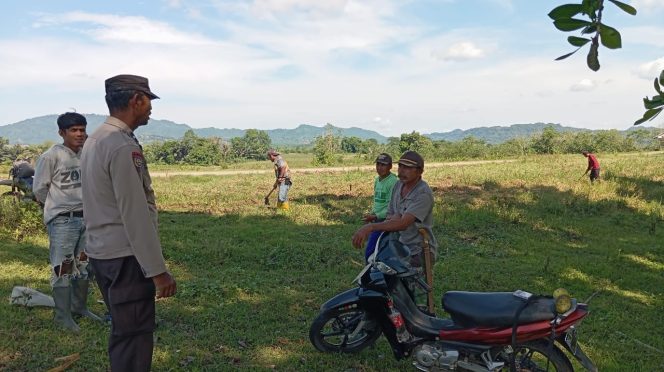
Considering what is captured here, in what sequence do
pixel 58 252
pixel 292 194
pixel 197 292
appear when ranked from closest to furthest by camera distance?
pixel 58 252 → pixel 197 292 → pixel 292 194

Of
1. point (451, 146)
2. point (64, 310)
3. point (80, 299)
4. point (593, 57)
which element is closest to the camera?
point (593, 57)

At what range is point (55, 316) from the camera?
14.4 feet

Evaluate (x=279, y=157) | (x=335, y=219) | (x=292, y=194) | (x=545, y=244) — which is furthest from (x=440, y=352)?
(x=292, y=194)

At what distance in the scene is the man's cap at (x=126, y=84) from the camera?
2482 millimetres

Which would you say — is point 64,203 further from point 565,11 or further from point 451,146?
point 451,146

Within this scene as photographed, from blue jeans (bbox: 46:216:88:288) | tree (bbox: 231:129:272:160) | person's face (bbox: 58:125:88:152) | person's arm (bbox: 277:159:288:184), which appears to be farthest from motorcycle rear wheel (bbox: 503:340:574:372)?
tree (bbox: 231:129:272:160)

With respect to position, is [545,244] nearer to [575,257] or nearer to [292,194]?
[575,257]

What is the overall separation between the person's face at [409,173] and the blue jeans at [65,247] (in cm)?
273

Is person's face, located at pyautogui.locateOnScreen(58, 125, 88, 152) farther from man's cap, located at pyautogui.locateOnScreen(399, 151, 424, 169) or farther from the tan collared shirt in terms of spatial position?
man's cap, located at pyautogui.locateOnScreen(399, 151, 424, 169)

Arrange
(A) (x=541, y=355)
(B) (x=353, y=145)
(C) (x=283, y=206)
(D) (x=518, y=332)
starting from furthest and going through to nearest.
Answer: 1. (B) (x=353, y=145)
2. (C) (x=283, y=206)
3. (A) (x=541, y=355)
4. (D) (x=518, y=332)

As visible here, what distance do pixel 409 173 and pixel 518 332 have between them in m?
1.54

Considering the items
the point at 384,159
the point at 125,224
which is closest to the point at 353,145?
the point at 384,159

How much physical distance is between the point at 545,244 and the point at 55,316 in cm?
730

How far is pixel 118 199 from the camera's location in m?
2.34
